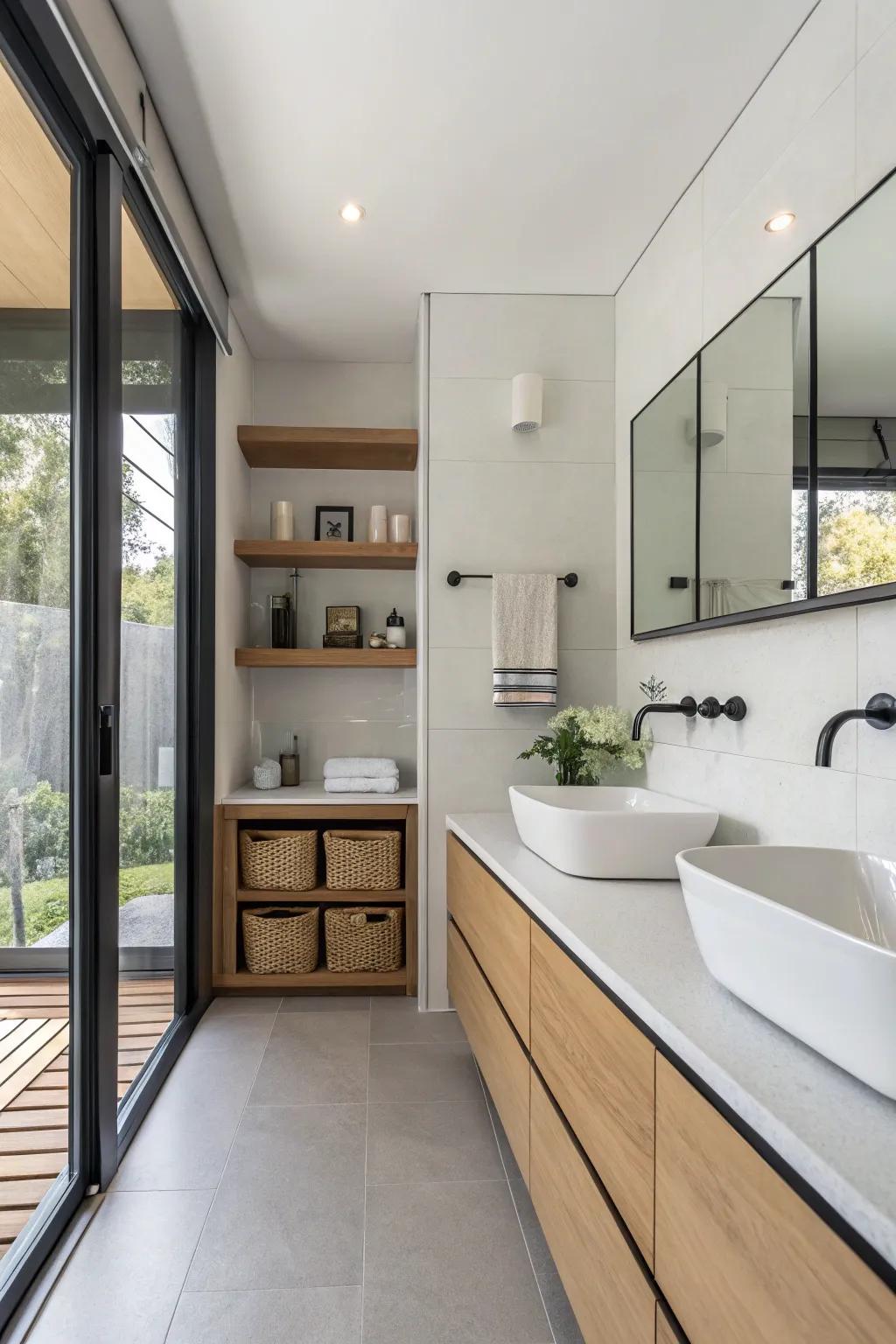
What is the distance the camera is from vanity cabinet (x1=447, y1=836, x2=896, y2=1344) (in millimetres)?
644

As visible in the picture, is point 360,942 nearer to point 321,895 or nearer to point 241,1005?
point 321,895

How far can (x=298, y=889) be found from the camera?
2.90 m

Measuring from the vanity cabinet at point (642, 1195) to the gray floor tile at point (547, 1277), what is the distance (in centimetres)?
15

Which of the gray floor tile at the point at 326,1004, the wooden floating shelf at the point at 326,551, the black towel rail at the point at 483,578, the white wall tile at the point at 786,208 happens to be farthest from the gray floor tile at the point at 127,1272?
the white wall tile at the point at 786,208

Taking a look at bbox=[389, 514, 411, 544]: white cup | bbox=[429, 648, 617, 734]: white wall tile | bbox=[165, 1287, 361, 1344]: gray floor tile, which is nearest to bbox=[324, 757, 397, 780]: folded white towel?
bbox=[429, 648, 617, 734]: white wall tile

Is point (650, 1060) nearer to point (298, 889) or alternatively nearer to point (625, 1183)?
point (625, 1183)

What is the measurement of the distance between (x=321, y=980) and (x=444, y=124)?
2.71 meters

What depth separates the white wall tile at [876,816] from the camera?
4.23 ft

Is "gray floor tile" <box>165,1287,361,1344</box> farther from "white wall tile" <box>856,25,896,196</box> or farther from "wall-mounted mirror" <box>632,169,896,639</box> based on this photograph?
"white wall tile" <box>856,25,896,196</box>

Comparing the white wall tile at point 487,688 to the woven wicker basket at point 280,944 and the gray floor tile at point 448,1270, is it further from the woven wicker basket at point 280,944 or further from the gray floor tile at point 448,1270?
the gray floor tile at point 448,1270

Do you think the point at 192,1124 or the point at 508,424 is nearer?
the point at 192,1124

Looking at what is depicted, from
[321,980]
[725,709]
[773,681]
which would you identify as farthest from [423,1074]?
[773,681]

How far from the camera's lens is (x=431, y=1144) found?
1.97 m

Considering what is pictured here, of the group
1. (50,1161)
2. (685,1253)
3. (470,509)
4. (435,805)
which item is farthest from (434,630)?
(685,1253)
